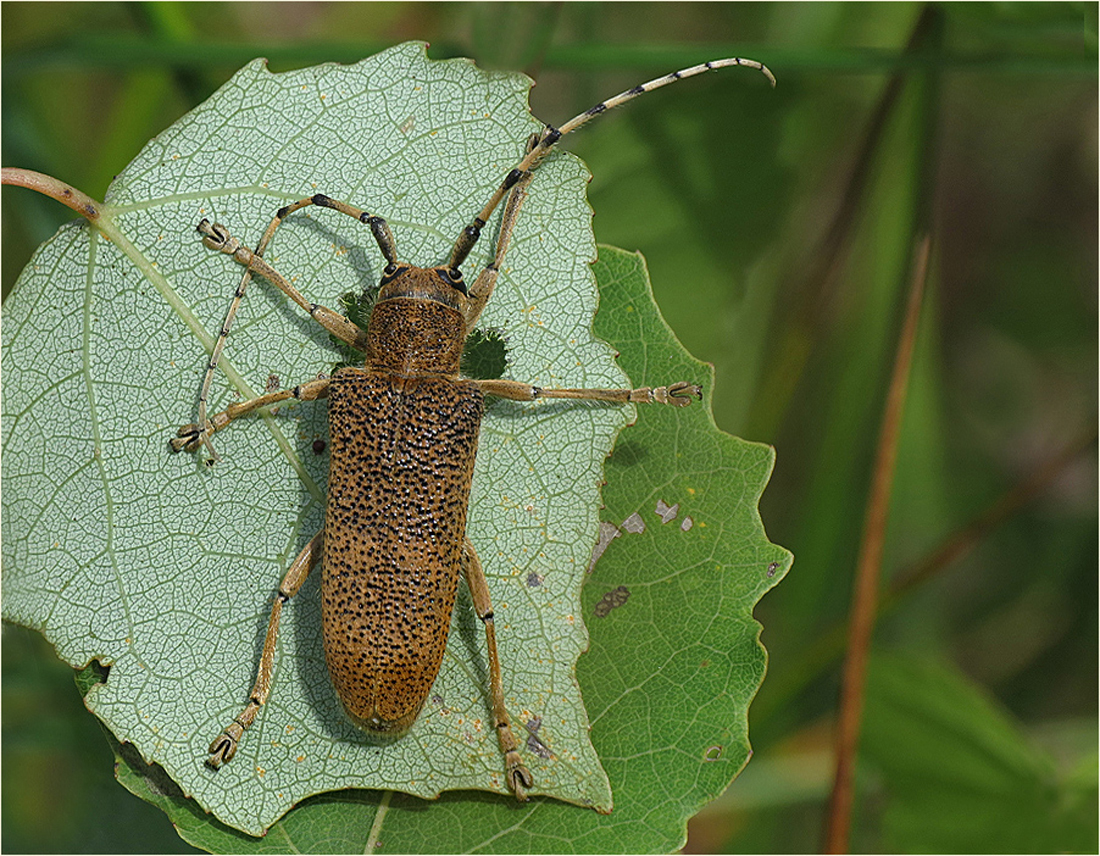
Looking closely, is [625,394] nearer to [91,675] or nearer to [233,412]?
[233,412]

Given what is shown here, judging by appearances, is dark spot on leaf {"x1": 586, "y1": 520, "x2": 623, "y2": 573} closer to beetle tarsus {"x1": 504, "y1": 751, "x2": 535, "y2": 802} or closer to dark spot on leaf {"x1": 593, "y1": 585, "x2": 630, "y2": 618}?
dark spot on leaf {"x1": 593, "y1": 585, "x2": 630, "y2": 618}

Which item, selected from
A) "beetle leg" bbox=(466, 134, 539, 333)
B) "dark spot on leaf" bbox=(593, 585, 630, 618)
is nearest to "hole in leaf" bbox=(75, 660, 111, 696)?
"dark spot on leaf" bbox=(593, 585, 630, 618)

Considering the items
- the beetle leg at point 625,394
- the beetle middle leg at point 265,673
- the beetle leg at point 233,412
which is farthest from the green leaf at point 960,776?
the beetle leg at point 233,412

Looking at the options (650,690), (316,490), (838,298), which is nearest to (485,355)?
(316,490)

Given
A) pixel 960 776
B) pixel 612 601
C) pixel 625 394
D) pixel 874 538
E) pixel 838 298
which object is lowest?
pixel 960 776

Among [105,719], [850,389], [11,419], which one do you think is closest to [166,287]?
[11,419]

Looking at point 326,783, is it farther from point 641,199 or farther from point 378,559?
point 641,199

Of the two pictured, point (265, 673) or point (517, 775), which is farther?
point (265, 673)
